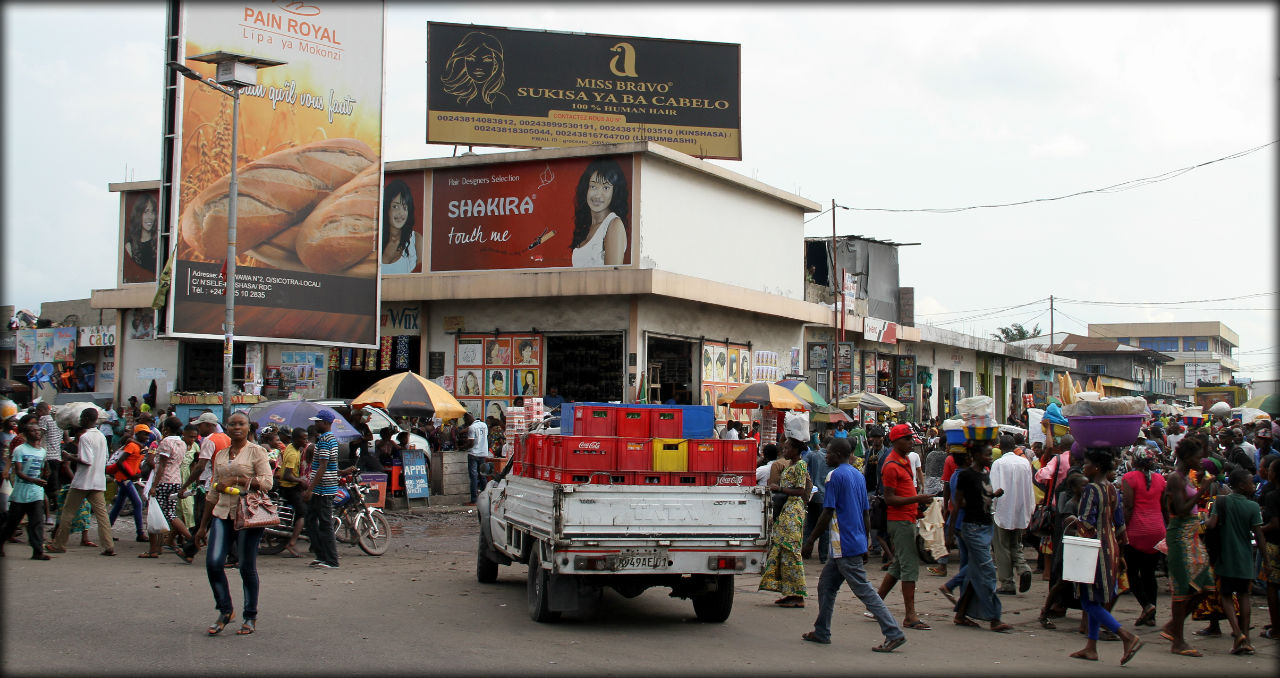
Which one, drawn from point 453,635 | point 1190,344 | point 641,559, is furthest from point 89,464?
point 1190,344

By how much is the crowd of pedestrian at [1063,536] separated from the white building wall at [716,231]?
585 inches

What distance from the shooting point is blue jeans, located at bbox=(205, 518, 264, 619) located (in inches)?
345

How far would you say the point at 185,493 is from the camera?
45.7 feet

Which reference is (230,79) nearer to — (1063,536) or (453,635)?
(453,635)

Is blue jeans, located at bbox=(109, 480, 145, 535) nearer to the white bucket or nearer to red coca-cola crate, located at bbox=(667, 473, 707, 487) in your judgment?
red coca-cola crate, located at bbox=(667, 473, 707, 487)

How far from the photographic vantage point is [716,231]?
28797 millimetres

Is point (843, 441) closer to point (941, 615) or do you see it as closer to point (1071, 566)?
point (1071, 566)

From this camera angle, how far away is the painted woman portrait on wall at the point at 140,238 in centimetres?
3241

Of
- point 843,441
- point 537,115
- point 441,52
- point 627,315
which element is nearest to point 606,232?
point 627,315

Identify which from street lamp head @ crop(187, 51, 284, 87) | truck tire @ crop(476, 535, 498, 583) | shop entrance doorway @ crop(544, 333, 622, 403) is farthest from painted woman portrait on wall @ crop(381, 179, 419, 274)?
truck tire @ crop(476, 535, 498, 583)

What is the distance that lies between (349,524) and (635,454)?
680cm

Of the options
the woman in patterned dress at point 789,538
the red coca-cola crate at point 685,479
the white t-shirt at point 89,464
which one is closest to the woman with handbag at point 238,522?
the red coca-cola crate at point 685,479

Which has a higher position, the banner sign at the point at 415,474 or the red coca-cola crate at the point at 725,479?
the red coca-cola crate at the point at 725,479

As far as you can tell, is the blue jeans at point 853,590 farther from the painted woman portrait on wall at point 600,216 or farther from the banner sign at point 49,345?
the banner sign at point 49,345
